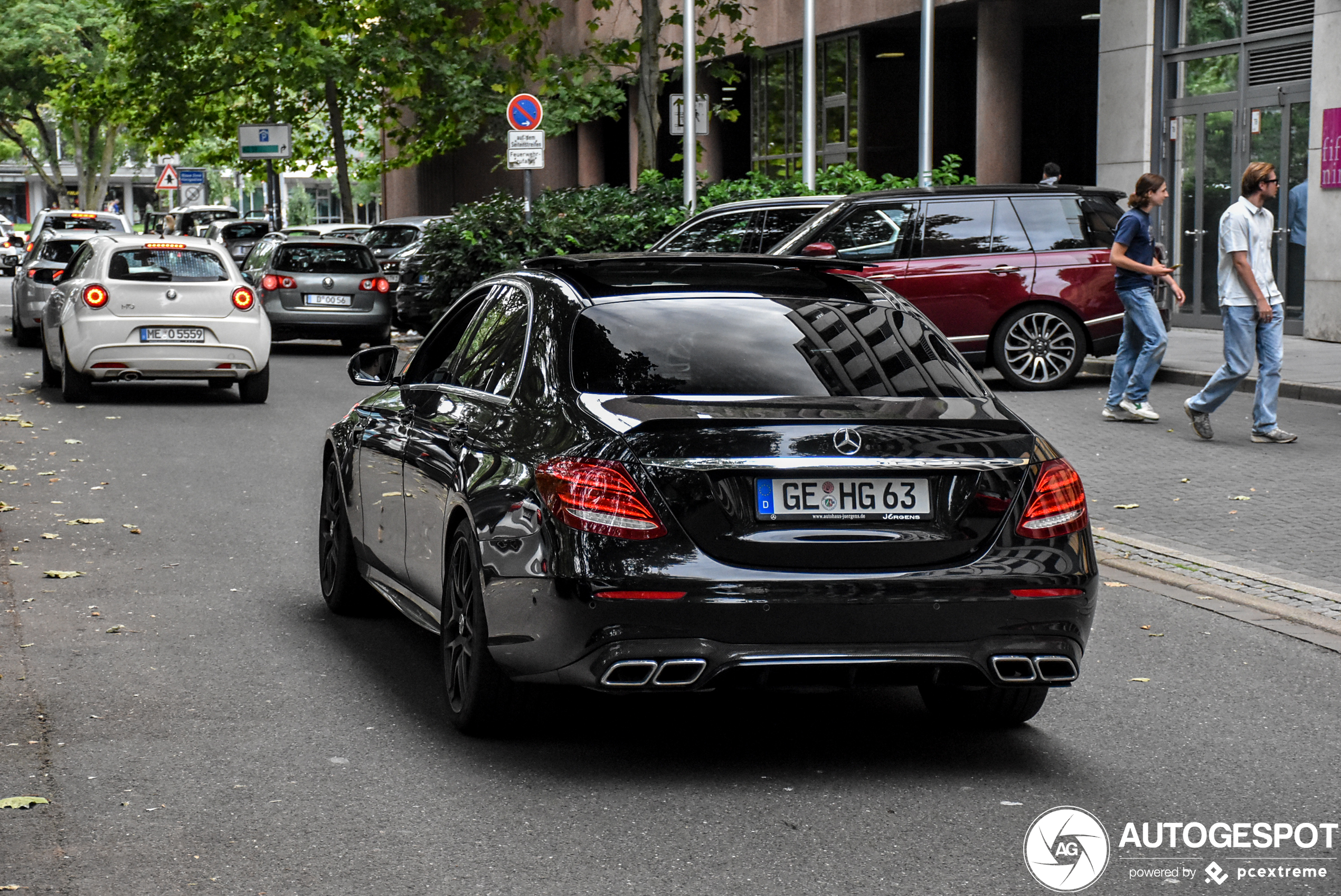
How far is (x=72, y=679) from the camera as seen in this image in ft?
20.5

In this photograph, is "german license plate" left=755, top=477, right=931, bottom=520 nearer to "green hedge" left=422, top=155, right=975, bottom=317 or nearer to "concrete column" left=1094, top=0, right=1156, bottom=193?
"green hedge" left=422, top=155, right=975, bottom=317

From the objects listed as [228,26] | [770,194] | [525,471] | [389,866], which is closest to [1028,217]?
[770,194]

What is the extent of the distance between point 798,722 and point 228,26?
99.3 feet

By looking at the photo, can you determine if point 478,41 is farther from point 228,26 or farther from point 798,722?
point 798,722

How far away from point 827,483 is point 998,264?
1226 cm

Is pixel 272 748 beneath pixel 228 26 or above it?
beneath

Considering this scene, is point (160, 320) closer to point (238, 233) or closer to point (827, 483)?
point (827, 483)

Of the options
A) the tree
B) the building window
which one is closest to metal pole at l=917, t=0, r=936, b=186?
the building window

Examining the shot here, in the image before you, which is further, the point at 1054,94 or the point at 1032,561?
the point at 1054,94

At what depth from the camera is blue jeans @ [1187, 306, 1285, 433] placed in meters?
12.5

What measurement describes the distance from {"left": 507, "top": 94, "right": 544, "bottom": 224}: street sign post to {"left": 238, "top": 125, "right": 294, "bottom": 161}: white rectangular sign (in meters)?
15.3

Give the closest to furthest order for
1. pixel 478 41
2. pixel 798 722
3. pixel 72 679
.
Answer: pixel 798 722 → pixel 72 679 → pixel 478 41

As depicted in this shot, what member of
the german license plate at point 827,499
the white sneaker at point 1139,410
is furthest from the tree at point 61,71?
the german license plate at point 827,499

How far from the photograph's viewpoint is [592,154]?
45.1m
